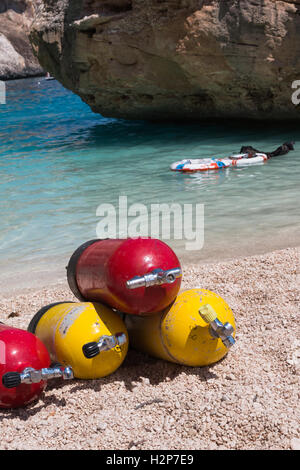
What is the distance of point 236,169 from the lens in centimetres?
1091

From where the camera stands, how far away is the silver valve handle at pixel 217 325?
10.5ft

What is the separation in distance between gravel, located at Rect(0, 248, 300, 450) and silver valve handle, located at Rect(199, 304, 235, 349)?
0.26m

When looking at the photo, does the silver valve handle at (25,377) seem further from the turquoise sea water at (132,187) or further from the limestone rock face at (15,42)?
the limestone rock face at (15,42)

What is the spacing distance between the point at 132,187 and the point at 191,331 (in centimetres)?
700

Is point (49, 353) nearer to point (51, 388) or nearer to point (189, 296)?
point (51, 388)

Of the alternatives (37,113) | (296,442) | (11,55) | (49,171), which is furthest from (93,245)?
(11,55)

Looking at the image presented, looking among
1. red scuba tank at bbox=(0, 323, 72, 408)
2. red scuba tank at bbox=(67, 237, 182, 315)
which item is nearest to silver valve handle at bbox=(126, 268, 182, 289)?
red scuba tank at bbox=(67, 237, 182, 315)

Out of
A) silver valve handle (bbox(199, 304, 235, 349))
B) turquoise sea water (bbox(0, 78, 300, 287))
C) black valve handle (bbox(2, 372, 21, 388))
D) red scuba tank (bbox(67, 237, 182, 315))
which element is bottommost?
turquoise sea water (bbox(0, 78, 300, 287))

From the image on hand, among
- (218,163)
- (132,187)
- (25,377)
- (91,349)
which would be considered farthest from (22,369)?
(218,163)

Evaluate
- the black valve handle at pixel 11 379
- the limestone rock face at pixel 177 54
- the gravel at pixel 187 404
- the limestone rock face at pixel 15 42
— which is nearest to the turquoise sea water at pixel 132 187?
the limestone rock face at pixel 177 54

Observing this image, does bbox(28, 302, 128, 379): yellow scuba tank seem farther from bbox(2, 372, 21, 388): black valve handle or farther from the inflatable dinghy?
the inflatable dinghy

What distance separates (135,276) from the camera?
3.14 metres

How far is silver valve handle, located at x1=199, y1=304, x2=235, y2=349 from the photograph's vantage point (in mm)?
3206

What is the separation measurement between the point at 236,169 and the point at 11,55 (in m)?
56.7
